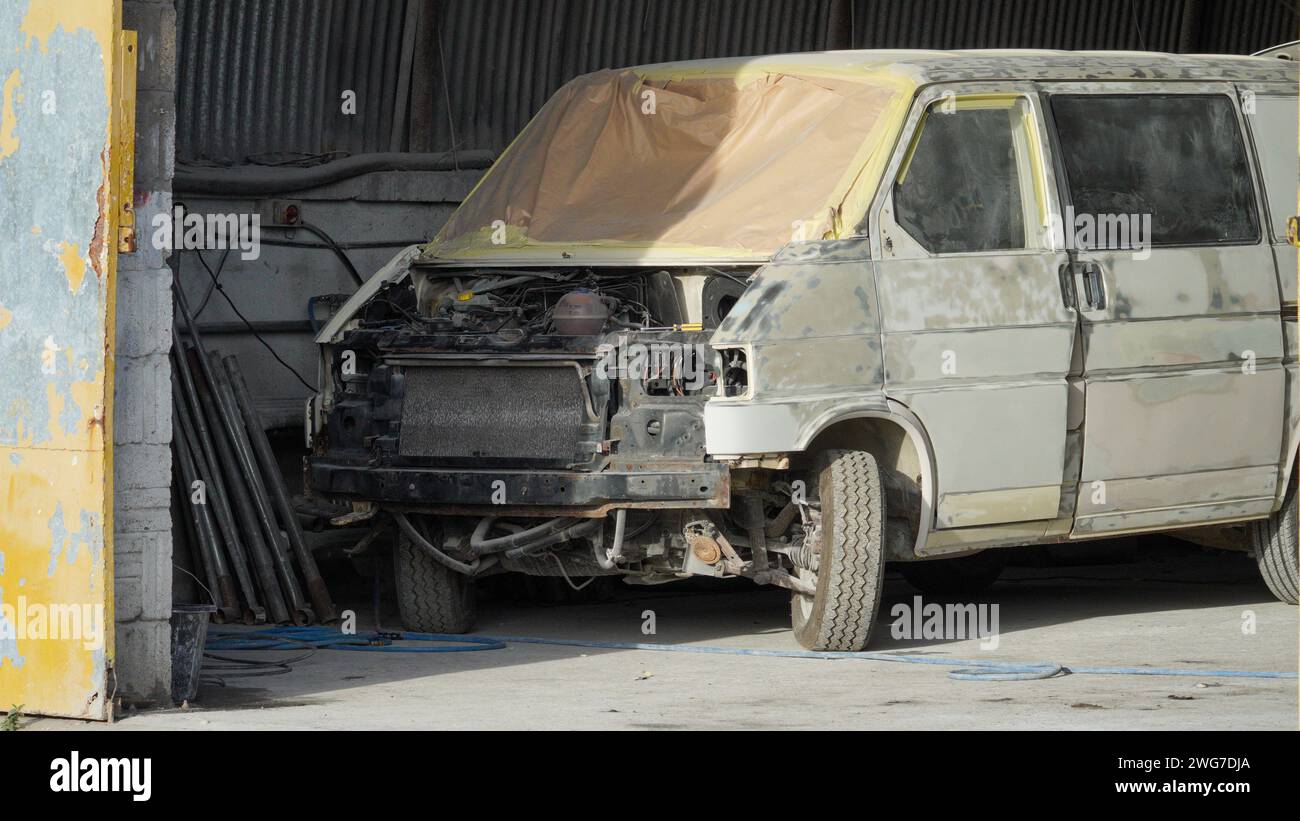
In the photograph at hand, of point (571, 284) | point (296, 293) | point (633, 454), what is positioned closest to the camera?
point (633, 454)

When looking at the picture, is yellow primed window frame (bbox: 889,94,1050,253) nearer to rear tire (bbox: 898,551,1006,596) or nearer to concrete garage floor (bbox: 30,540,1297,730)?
concrete garage floor (bbox: 30,540,1297,730)

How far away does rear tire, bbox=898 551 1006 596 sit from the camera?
9670mm

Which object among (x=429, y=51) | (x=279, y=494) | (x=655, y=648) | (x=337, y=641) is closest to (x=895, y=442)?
(x=655, y=648)

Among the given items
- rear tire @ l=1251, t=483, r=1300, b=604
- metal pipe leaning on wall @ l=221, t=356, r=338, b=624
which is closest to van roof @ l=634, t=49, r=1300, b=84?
rear tire @ l=1251, t=483, r=1300, b=604

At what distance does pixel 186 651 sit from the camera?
6664mm

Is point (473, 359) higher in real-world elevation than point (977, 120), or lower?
lower

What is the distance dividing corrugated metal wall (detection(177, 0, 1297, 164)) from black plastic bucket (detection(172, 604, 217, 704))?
4522 mm

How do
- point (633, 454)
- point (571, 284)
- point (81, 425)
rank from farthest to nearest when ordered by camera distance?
point (571, 284), point (633, 454), point (81, 425)

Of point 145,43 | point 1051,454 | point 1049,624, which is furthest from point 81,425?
point 1049,624

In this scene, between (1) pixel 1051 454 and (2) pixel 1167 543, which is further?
(2) pixel 1167 543

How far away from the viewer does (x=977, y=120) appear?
796 centimetres

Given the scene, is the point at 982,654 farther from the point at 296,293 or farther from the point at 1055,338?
the point at 296,293

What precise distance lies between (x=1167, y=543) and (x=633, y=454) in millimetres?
4955

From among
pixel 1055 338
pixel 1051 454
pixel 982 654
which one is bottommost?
pixel 982 654
